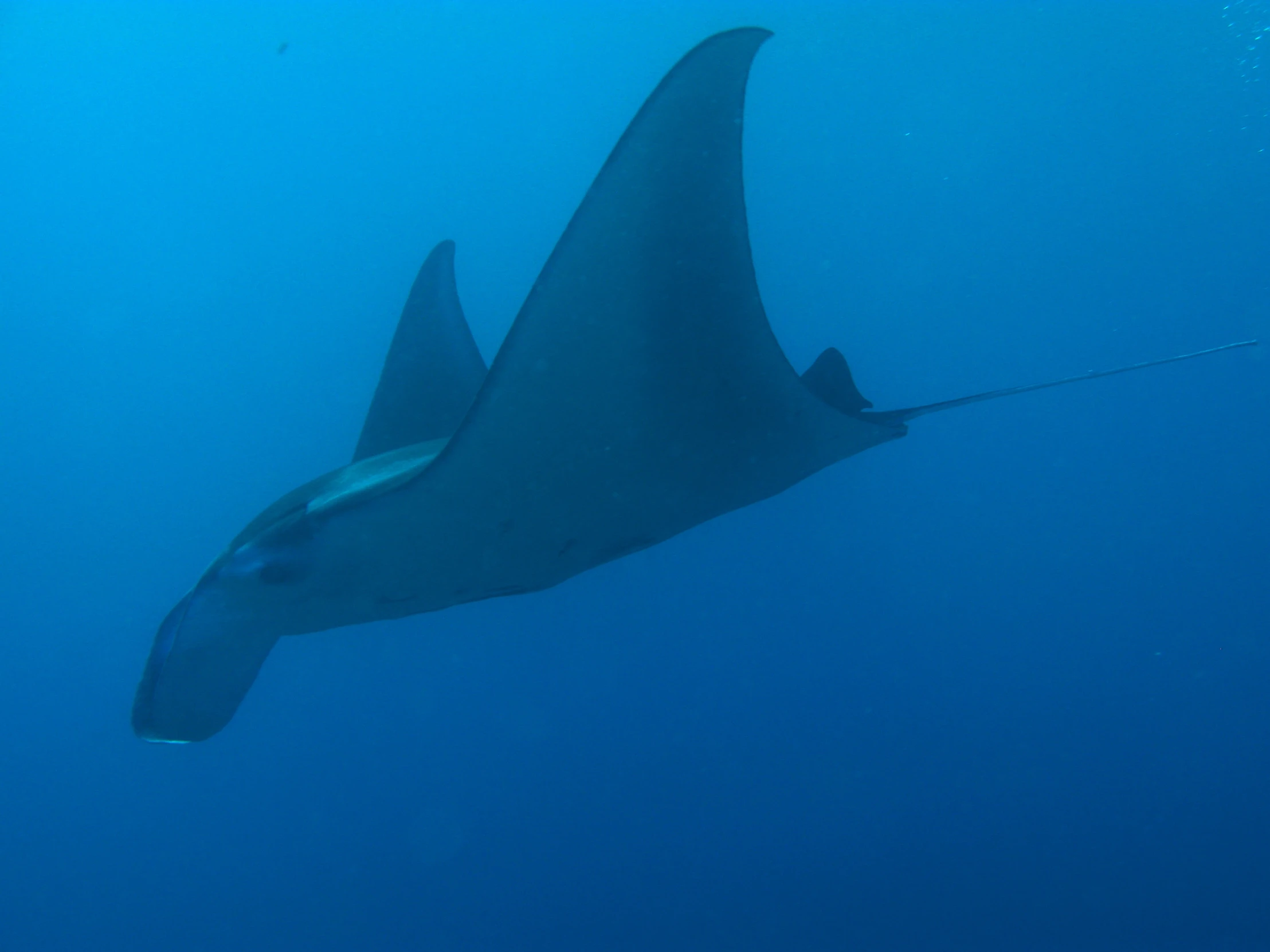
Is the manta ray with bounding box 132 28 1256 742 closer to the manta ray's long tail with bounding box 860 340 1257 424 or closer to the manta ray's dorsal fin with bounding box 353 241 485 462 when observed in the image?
the manta ray's long tail with bounding box 860 340 1257 424

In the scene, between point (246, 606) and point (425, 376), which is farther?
point (425, 376)

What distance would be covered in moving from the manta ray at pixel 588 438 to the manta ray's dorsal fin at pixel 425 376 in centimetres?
115

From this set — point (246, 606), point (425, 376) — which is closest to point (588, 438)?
point (246, 606)

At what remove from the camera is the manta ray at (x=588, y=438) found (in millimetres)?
1787

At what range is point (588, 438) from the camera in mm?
2145

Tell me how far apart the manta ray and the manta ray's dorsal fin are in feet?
3.77

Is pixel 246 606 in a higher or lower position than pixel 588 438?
lower

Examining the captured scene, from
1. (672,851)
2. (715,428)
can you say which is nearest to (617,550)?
(715,428)

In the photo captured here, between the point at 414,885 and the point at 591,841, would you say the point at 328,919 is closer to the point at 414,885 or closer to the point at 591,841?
the point at 414,885

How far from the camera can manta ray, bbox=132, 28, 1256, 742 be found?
1787mm

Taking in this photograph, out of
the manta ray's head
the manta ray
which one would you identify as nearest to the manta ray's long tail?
the manta ray

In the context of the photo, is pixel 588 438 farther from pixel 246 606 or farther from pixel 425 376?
pixel 425 376

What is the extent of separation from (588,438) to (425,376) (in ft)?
6.49

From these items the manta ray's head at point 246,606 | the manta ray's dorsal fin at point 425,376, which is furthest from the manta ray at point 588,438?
the manta ray's dorsal fin at point 425,376
